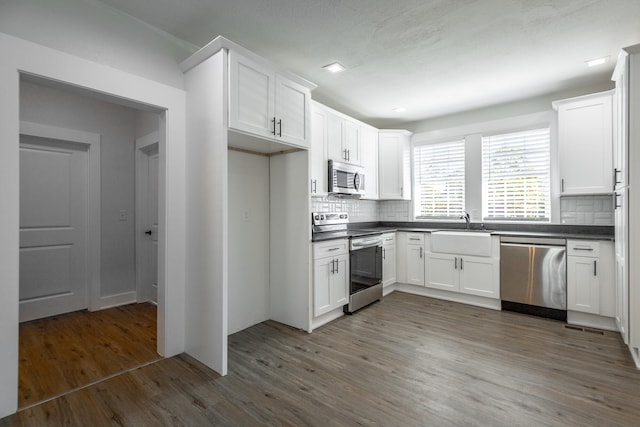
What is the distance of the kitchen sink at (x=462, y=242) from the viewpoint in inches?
149

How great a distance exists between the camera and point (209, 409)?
188cm

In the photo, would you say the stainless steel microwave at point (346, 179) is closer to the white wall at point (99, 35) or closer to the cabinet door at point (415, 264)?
the cabinet door at point (415, 264)

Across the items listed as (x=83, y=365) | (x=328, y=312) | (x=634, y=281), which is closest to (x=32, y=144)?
(x=83, y=365)

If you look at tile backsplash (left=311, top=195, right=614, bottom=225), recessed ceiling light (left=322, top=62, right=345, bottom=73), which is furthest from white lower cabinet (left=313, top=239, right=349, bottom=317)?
recessed ceiling light (left=322, top=62, right=345, bottom=73)

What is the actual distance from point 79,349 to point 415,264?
12.9 feet

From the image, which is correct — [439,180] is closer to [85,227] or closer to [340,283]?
[340,283]

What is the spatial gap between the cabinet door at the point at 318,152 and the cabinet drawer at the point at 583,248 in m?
2.73

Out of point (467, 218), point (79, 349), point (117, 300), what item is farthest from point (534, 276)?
point (117, 300)

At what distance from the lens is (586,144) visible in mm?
3344

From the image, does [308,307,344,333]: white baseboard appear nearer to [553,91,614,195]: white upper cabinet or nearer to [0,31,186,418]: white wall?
[0,31,186,418]: white wall

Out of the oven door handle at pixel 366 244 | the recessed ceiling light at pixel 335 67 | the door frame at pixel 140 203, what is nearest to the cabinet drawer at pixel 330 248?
the oven door handle at pixel 366 244

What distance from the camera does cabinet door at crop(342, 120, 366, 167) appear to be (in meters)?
3.95

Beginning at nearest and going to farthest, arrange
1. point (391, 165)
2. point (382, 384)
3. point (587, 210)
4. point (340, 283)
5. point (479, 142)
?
point (382, 384)
point (340, 283)
point (587, 210)
point (479, 142)
point (391, 165)

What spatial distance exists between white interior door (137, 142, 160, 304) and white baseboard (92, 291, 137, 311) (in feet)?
0.31
